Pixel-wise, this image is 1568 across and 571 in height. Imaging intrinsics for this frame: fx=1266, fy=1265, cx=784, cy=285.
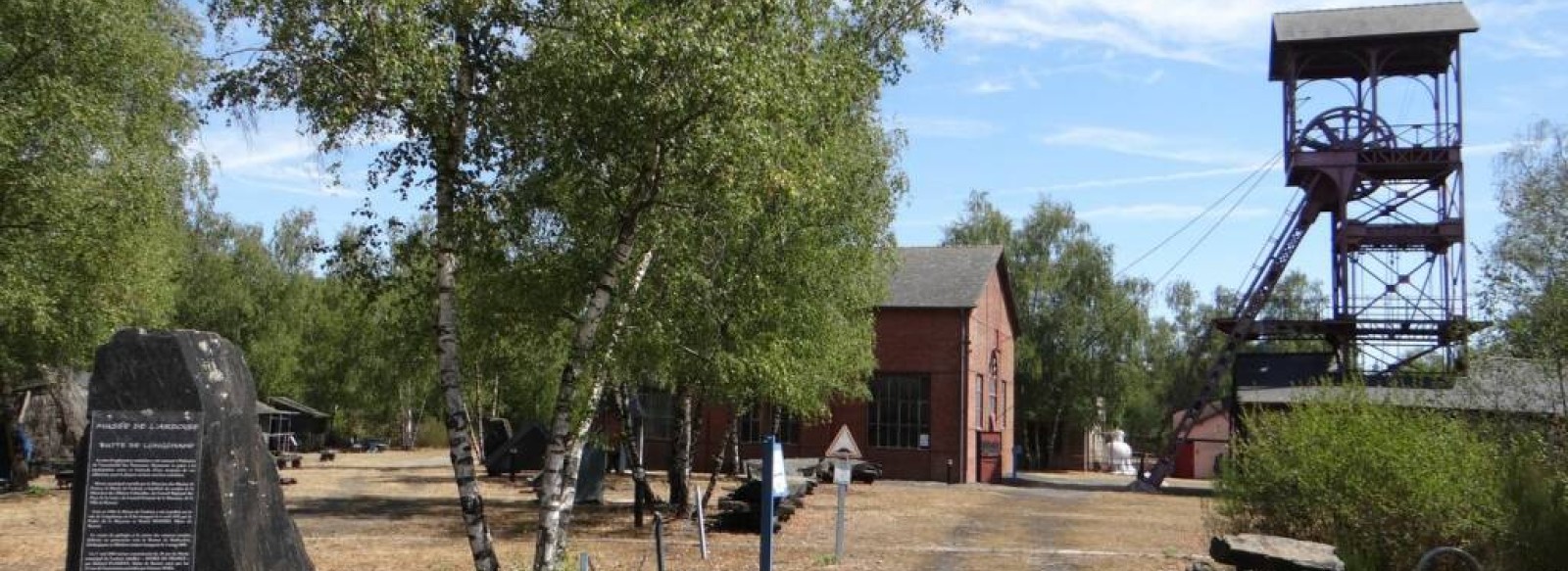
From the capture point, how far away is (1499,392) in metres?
16.1

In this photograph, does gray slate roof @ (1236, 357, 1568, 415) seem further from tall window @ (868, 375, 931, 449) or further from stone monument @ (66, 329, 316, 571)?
tall window @ (868, 375, 931, 449)

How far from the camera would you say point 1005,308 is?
47.3 metres

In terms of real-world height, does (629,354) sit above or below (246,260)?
below

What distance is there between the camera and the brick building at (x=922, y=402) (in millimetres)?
38000

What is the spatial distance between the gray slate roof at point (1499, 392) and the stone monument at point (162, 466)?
12.8 metres

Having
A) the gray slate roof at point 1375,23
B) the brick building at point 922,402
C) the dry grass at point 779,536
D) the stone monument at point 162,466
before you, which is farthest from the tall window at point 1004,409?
the stone monument at point 162,466

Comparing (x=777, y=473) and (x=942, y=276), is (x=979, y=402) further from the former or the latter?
(x=777, y=473)

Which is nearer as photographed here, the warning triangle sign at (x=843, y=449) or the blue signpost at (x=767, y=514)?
the blue signpost at (x=767, y=514)

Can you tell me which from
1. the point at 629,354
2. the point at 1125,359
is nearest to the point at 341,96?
the point at 629,354

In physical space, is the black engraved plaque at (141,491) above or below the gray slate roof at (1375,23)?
below

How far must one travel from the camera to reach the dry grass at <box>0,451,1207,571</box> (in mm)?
16219

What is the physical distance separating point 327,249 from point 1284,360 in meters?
33.0

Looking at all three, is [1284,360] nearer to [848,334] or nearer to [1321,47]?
[1321,47]

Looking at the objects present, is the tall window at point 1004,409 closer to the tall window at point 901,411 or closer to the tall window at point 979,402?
the tall window at point 979,402
